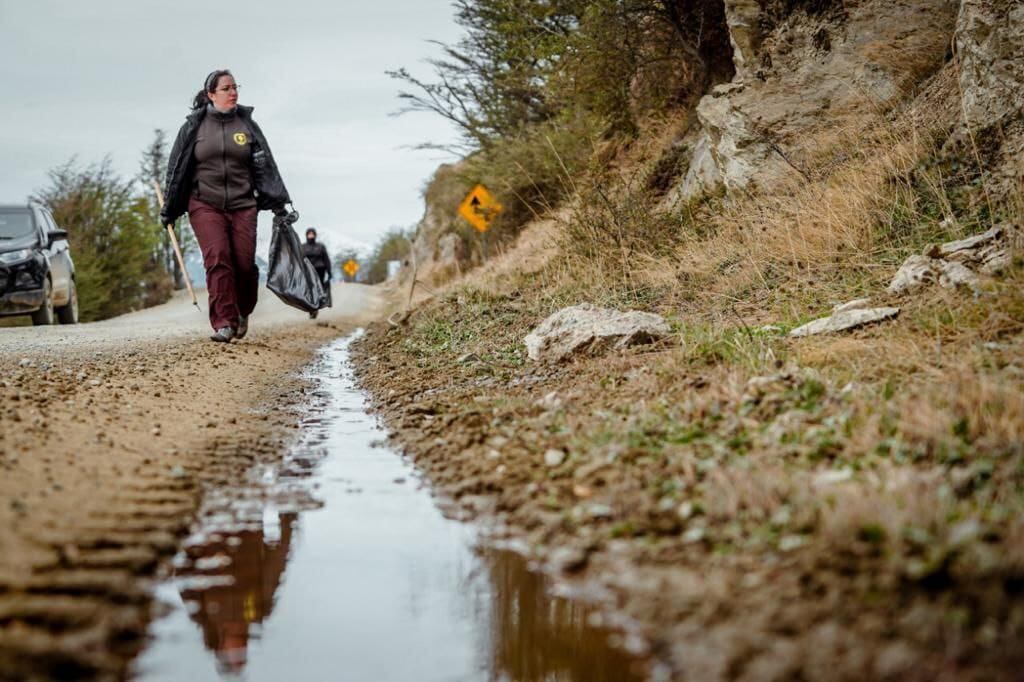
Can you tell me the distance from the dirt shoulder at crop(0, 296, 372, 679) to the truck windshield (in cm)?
649

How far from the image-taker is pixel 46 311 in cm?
1252

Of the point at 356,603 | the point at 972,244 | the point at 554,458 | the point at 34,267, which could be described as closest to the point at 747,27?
the point at 972,244

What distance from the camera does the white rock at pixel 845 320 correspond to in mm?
5059

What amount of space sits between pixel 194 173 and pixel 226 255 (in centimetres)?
81

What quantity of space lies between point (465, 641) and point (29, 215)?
1292 centimetres

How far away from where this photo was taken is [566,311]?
21.3ft

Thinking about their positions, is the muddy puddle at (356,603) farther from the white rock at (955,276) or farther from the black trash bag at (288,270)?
the black trash bag at (288,270)

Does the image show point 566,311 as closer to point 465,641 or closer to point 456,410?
point 456,410

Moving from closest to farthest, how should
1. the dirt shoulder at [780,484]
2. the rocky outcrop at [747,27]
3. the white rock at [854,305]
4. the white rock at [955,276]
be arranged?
1. the dirt shoulder at [780,484]
2. the white rock at [955,276]
3. the white rock at [854,305]
4. the rocky outcrop at [747,27]

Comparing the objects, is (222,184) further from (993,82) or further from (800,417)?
(993,82)

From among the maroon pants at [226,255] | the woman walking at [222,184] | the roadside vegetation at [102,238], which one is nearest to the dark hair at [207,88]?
the woman walking at [222,184]

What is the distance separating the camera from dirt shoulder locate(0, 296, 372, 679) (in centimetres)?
201

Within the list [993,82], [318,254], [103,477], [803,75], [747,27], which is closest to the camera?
[103,477]

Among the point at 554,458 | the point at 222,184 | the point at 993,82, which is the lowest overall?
the point at 554,458
